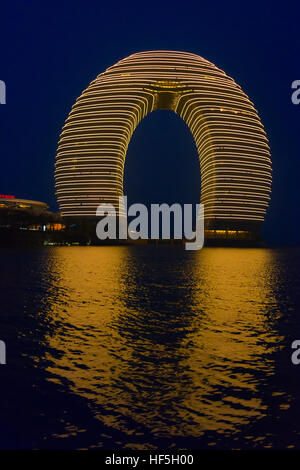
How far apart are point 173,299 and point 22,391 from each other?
14.3 m

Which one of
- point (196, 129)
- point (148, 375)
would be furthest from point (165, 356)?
point (196, 129)

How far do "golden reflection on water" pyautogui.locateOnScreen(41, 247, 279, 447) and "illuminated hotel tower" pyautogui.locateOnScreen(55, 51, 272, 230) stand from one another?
131 meters

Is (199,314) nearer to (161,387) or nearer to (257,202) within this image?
(161,387)

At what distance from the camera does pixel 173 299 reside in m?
23.3

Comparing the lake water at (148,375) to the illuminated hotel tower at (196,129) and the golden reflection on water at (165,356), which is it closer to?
the golden reflection on water at (165,356)

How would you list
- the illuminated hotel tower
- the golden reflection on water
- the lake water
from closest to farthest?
the lake water < the golden reflection on water < the illuminated hotel tower

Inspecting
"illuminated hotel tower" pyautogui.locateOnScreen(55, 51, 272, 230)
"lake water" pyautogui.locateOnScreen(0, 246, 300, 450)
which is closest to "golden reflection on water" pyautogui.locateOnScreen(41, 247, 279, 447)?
"lake water" pyautogui.locateOnScreen(0, 246, 300, 450)

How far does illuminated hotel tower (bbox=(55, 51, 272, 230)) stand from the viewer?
503 ft

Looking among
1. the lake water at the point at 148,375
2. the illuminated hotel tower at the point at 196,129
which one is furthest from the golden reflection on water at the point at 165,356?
the illuminated hotel tower at the point at 196,129

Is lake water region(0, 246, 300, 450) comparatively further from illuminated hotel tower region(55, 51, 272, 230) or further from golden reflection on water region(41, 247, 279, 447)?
illuminated hotel tower region(55, 51, 272, 230)

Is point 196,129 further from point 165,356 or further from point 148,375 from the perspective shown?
point 148,375

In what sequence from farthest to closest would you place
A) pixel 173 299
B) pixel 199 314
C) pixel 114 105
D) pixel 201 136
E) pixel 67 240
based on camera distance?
pixel 201 136
pixel 114 105
pixel 67 240
pixel 173 299
pixel 199 314

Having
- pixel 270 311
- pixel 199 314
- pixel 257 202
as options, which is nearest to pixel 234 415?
pixel 199 314
